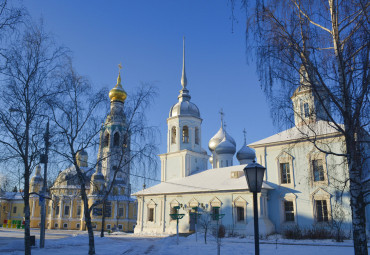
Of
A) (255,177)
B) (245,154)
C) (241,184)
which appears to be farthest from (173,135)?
(255,177)

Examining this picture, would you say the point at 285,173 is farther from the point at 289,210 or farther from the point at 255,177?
the point at 255,177

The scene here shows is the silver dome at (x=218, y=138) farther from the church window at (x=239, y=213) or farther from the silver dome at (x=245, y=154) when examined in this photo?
the church window at (x=239, y=213)

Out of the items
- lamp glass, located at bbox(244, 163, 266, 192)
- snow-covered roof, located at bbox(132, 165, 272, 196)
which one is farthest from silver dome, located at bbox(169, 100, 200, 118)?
lamp glass, located at bbox(244, 163, 266, 192)

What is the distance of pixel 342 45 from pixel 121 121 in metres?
9.79

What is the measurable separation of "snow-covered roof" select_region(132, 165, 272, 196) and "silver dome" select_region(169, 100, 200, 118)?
22.8 feet

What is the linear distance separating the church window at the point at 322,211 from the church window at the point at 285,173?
9.13 feet

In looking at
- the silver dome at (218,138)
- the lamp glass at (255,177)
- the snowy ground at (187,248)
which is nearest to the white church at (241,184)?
the silver dome at (218,138)

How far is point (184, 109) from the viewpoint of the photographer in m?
36.2

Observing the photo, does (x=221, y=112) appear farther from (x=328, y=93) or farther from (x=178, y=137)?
(x=328, y=93)

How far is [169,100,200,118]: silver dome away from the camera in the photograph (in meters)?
36.0

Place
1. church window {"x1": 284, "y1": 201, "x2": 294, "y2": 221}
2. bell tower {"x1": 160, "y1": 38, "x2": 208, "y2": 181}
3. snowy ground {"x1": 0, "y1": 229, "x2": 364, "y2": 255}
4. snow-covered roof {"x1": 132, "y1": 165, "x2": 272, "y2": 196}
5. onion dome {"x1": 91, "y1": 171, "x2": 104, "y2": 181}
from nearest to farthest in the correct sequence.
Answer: snowy ground {"x1": 0, "y1": 229, "x2": 364, "y2": 255}, church window {"x1": 284, "y1": 201, "x2": 294, "y2": 221}, snow-covered roof {"x1": 132, "y1": 165, "x2": 272, "y2": 196}, bell tower {"x1": 160, "y1": 38, "x2": 208, "y2": 181}, onion dome {"x1": 91, "y1": 171, "x2": 104, "y2": 181}

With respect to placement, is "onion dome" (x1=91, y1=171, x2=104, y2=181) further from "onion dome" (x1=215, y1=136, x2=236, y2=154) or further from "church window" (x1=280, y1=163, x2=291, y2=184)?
"church window" (x1=280, y1=163, x2=291, y2=184)

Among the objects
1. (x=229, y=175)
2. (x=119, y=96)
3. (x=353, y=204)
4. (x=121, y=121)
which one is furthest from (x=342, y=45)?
(x=119, y=96)

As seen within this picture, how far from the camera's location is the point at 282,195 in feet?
80.8
